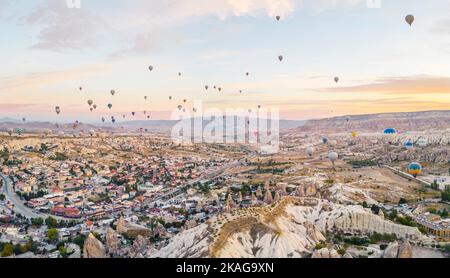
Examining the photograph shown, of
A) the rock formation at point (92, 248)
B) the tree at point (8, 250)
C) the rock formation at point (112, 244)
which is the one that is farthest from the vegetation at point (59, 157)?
the rock formation at point (92, 248)

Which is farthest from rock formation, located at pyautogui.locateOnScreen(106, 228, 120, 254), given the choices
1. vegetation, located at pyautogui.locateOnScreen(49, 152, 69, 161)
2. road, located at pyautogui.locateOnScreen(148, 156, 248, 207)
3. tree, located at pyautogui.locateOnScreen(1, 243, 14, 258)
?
vegetation, located at pyautogui.locateOnScreen(49, 152, 69, 161)

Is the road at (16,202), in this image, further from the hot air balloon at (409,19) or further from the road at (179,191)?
the hot air balloon at (409,19)

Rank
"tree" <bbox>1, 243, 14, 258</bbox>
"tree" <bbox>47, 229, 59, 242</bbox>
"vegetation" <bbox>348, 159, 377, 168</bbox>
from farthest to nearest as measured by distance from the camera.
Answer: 1. "vegetation" <bbox>348, 159, 377, 168</bbox>
2. "tree" <bbox>47, 229, 59, 242</bbox>
3. "tree" <bbox>1, 243, 14, 258</bbox>

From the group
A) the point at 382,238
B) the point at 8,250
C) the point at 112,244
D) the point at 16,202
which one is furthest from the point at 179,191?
the point at 382,238

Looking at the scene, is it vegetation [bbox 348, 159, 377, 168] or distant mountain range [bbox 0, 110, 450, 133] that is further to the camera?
distant mountain range [bbox 0, 110, 450, 133]

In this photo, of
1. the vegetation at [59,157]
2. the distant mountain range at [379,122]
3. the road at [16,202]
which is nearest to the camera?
the road at [16,202]

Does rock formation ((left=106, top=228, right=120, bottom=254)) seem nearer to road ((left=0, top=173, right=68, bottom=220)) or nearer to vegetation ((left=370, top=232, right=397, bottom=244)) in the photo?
road ((left=0, top=173, right=68, bottom=220))
